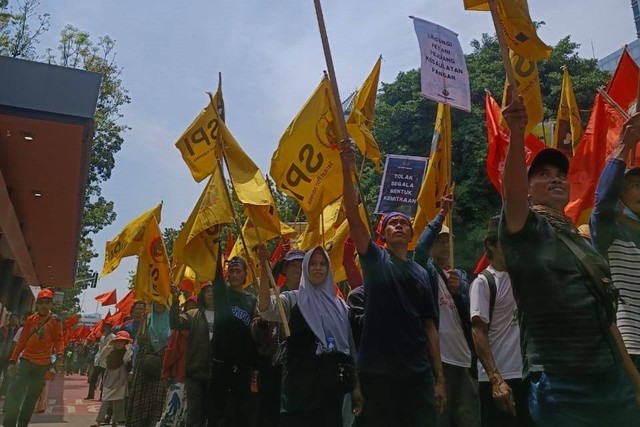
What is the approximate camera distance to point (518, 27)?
158 inches

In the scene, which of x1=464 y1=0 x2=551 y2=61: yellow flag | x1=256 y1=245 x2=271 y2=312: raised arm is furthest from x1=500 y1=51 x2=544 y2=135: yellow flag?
x1=256 y1=245 x2=271 y2=312: raised arm

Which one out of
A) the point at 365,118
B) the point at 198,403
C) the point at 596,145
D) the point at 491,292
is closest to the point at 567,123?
the point at 596,145

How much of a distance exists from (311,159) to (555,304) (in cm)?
340

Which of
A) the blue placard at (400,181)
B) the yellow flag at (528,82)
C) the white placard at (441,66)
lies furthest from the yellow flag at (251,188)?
the blue placard at (400,181)

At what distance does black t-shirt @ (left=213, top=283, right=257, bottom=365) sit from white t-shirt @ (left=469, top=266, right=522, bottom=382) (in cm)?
206

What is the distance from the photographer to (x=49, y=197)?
10.8m

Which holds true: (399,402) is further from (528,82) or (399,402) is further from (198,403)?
(528,82)

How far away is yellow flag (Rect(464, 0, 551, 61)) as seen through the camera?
12.8 ft

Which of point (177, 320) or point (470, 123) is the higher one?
point (470, 123)

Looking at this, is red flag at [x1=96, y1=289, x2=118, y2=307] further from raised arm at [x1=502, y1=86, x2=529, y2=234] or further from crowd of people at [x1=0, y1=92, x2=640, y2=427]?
raised arm at [x1=502, y1=86, x2=529, y2=234]

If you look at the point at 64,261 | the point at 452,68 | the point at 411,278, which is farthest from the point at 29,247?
the point at 411,278

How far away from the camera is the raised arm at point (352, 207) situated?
3.25 meters

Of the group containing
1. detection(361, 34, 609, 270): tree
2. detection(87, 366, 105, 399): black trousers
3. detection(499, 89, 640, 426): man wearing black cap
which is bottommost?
detection(87, 366, 105, 399): black trousers

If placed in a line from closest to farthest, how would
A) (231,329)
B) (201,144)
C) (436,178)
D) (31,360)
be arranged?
(231,329) < (436,178) < (201,144) < (31,360)
